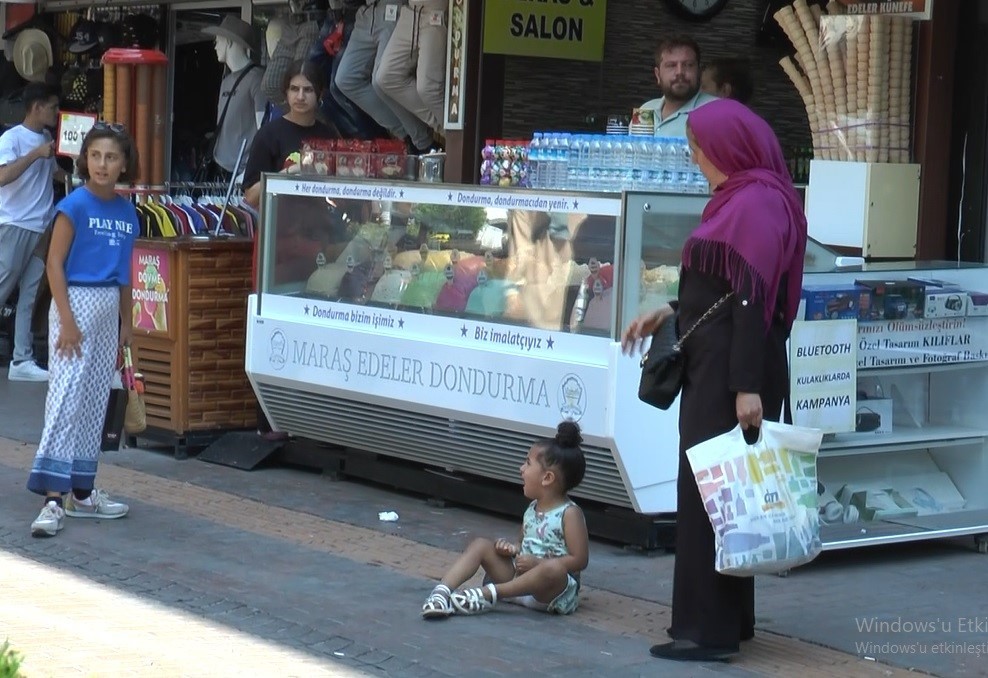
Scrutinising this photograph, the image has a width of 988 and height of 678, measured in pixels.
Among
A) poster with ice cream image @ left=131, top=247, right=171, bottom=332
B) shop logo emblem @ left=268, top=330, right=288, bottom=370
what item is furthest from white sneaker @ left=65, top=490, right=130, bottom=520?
poster with ice cream image @ left=131, top=247, right=171, bottom=332

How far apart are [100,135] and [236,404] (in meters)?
2.26

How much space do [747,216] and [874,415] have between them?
2044 millimetres

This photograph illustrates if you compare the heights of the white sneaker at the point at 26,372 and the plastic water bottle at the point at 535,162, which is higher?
the plastic water bottle at the point at 535,162

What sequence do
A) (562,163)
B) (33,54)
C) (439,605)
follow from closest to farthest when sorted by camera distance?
1. (439,605)
2. (562,163)
3. (33,54)

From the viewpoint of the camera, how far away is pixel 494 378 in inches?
273

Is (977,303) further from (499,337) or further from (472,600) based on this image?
(472,600)

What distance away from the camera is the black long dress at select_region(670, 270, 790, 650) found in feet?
16.6

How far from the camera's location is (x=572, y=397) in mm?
6555

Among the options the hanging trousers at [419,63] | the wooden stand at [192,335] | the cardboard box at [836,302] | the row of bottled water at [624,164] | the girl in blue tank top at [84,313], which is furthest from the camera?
the hanging trousers at [419,63]

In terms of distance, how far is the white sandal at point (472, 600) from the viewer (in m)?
5.64

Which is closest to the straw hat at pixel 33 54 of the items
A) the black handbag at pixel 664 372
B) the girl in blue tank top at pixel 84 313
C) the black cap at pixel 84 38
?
the black cap at pixel 84 38

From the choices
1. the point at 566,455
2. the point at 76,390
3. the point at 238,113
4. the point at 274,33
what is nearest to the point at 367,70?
the point at 274,33

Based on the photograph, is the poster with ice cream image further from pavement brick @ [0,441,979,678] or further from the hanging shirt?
the hanging shirt

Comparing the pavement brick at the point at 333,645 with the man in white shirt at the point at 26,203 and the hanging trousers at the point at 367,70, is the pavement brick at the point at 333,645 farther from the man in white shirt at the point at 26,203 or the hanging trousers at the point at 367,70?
the man in white shirt at the point at 26,203
